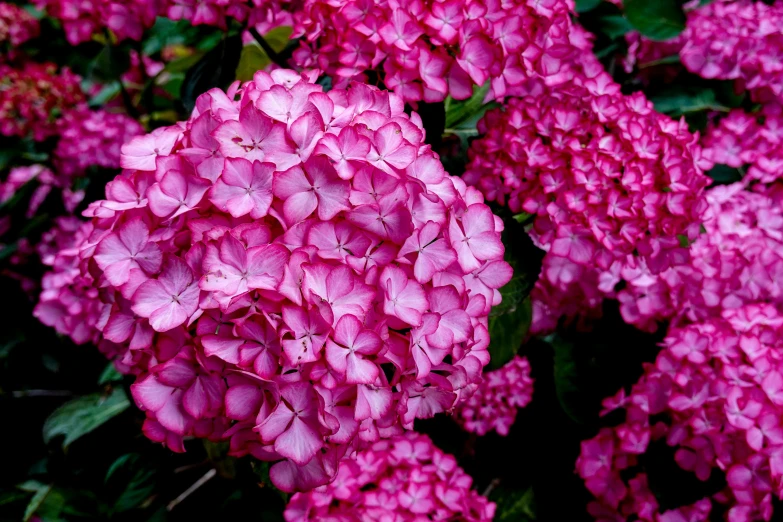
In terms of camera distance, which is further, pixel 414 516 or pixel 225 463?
pixel 225 463

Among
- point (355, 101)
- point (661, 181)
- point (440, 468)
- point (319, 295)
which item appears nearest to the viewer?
point (319, 295)

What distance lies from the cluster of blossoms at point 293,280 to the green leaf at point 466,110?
437 millimetres

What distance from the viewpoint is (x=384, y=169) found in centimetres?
56

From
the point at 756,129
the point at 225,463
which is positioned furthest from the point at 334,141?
the point at 756,129

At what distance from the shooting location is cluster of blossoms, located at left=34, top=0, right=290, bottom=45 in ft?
2.96

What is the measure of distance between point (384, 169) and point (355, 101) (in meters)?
0.14

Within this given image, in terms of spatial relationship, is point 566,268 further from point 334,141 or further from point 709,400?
point 334,141

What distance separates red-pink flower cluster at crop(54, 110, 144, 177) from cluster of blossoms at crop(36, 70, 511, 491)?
85 centimetres

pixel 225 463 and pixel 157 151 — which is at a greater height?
pixel 157 151

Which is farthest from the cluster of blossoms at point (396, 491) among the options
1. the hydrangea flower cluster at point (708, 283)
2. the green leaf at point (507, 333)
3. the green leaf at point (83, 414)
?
the green leaf at point (83, 414)

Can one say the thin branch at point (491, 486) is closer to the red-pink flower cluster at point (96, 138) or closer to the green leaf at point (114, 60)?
the red-pink flower cluster at point (96, 138)

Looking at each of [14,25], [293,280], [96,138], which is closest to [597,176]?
[293,280]

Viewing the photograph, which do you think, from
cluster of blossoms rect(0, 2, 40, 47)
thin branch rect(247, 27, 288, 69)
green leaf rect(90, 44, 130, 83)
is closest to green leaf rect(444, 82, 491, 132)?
thin branch rect(247, 27, 288, 69)

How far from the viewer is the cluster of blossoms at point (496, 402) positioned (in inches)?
45.5
